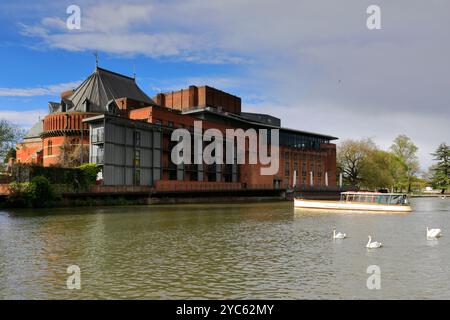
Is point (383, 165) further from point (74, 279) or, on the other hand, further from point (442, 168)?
point (74, 279)

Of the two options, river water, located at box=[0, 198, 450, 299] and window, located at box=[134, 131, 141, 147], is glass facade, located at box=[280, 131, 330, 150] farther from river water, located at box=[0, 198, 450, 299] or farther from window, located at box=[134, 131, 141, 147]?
river water, located at box=[0, 198, 450, 299]

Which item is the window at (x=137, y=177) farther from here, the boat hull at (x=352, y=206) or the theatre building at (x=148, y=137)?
the boat hull at (x=352, y=206)

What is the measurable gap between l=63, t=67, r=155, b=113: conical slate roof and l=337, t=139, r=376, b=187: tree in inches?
2155

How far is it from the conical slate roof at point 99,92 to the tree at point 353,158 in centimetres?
5472

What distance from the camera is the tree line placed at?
109 meters

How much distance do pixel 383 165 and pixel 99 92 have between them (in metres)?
74.5

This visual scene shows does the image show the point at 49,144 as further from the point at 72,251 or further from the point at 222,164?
the point at 72,251

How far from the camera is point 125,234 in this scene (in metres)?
25.7

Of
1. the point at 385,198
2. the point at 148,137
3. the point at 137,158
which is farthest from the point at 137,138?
the point at 385,198

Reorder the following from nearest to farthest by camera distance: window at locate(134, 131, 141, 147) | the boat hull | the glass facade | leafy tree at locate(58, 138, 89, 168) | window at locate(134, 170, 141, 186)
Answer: the boat hull → window at locate(134, 170, 141, 186) → window at locate(134, 131, 141, 147) → leafy tree at locate(58, 138, 89, 168) → the glass facade

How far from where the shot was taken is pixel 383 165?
4405 inches

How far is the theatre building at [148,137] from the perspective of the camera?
6462 centimetres

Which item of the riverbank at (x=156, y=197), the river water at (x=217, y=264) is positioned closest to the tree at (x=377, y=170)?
the riverbank at (x=156, y=197)

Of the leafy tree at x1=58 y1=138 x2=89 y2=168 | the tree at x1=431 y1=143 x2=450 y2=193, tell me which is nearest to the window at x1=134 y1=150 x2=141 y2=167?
the leafy tree at x1=58 y1=138 x2=89 y2=168
